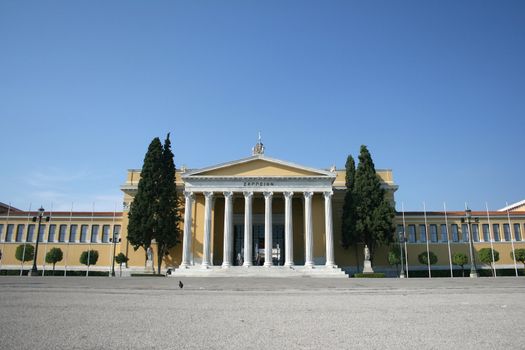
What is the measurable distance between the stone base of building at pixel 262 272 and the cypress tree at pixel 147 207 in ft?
16.6

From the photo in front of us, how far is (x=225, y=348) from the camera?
633 cm

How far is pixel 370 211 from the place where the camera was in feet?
140

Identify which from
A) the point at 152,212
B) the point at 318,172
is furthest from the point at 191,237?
the point at 318,172

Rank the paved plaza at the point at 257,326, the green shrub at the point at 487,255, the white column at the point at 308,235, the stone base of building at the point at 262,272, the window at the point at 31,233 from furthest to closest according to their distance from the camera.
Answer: the window at the point at 31,233
the green shrub at the point at 487,255
the white column at the point at 308,235
the stone base of building at the point at 262,272
the paved plaza at the point at 257,326

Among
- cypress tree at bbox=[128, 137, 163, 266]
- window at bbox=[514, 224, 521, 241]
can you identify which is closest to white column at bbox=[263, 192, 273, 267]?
cypress tree at bbox=[128, 137, 163, 266]

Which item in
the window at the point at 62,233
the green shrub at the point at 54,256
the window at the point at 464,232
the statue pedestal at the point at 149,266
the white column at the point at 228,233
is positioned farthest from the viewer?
the window at the point at 62,233

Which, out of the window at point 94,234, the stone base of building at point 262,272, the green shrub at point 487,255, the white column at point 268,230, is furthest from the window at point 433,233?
the window at point 94,234

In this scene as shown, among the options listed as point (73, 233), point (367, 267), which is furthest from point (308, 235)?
point (73, 233)

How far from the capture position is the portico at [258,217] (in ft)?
138

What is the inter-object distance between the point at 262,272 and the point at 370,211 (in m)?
13.8

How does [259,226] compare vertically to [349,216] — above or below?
below

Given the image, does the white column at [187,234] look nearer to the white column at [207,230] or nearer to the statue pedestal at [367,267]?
the white column at [207,230]

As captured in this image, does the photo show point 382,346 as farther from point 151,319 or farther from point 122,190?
point 122,190

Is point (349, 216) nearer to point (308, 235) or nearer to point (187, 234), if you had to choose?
point (308, 235)
